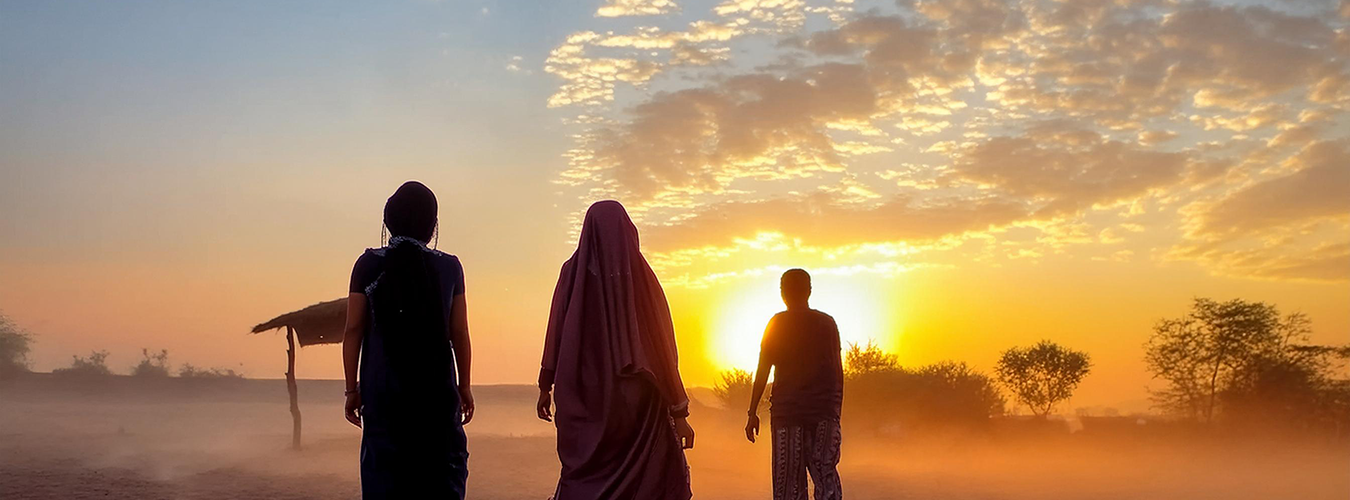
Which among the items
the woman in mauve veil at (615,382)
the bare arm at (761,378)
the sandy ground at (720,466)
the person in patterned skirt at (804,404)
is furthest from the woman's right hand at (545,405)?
the sandy ground at (720,466)

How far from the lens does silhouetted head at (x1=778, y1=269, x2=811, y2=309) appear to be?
8.38 metres

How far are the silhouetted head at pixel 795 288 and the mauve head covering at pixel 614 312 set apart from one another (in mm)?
2335

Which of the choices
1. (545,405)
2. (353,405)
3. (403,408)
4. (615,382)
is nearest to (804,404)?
(615,382)

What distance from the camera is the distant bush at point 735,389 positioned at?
29.7 meters

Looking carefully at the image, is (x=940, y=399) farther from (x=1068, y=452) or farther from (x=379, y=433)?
(x=379, y=433)

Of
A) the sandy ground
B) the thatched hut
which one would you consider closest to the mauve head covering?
the sandy ground

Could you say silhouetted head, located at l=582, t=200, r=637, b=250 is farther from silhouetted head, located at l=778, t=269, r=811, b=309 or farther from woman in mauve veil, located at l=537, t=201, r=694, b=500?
silhouetted head, located at l=778, t=269, r=811, b=309

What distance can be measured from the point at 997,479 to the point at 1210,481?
3737 millimetres

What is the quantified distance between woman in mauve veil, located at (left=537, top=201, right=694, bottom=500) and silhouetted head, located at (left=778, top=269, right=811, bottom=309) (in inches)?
94.7

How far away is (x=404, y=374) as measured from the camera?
5133mm

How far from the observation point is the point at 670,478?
6.07 metres

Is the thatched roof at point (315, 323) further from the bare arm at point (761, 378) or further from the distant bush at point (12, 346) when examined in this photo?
the distant bush at point (12, 346)

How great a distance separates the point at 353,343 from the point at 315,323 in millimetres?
17880

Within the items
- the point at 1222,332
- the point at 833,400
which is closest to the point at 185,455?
the point at 833,400
